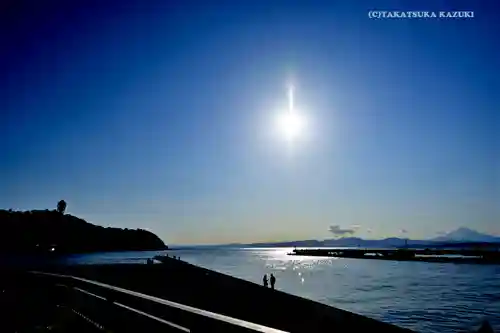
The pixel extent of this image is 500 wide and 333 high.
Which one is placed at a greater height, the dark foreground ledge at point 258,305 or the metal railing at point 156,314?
the metal railing at point 156,314

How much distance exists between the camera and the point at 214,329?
4.03 meters

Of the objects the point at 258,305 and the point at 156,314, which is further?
the point at 258,305

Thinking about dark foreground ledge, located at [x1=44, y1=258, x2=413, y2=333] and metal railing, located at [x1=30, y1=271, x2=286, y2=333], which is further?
dark foreground ledge, located at [x1=44, y1=258, x2=413, y2=333]

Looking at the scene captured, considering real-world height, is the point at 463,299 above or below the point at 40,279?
→ below

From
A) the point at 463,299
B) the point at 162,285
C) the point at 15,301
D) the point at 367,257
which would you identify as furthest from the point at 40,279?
the point at 367,257

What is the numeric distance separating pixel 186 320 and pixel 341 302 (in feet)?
145

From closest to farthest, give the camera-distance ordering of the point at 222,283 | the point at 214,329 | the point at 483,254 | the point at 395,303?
the point at 214,329 < the point at 222,283 < the point at 395,303 < the point at 483,254

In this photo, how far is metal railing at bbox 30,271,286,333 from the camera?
386 centimetres

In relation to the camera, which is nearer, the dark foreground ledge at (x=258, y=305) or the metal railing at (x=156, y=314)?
the metal railing at (x=156, y=314)

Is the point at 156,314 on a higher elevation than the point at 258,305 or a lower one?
higher

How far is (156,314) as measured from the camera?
569 cm

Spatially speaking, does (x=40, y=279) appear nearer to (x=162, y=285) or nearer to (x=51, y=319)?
(x=51, y=319)

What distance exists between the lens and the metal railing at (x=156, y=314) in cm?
386

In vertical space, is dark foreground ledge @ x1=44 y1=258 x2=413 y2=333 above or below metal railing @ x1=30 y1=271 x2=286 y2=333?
below
